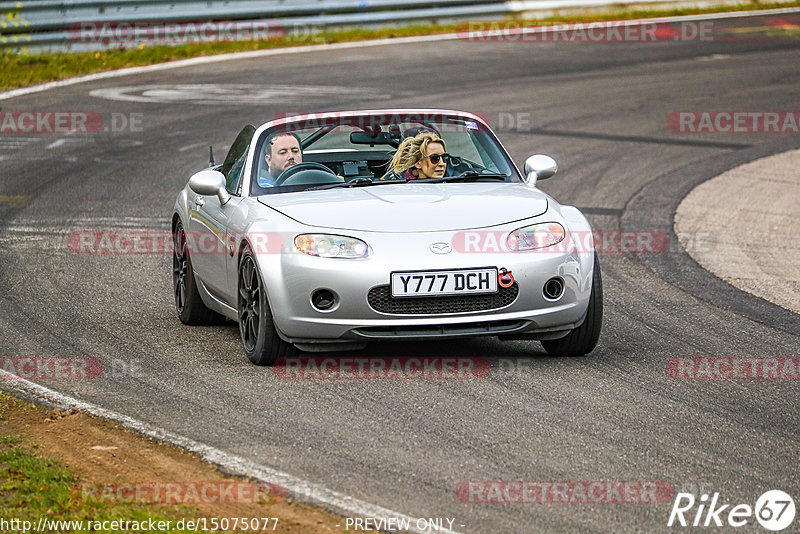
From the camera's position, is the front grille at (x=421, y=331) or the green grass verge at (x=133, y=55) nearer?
the front grille at (x=421, y=331)

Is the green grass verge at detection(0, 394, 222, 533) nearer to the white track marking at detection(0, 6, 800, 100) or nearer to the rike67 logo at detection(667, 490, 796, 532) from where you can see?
the rike67 logo at detection(667, 490, 796, 532)

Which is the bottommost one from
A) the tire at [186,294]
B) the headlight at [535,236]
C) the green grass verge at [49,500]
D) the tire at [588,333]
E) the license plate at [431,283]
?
the tire at [186,294]

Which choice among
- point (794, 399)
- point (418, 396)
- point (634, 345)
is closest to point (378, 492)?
point (418, 396)

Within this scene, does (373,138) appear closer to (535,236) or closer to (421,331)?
(535,236)

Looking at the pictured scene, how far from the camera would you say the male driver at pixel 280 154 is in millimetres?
8133

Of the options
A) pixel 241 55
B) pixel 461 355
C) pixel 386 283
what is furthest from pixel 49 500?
pixel 241 55

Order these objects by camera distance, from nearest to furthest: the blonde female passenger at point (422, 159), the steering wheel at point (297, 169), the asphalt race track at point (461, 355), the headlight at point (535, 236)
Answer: the asphalt race track at point (461, 355) → the headlight at point (535, 236) → the steering wheel at point (297, 169) → the blonde female passenger at point (422, 159)

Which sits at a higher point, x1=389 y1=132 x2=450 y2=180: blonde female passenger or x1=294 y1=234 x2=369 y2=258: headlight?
x1=389 y1=132 x2=450 y2=180: blonde female passenger

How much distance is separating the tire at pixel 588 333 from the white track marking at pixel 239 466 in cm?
240

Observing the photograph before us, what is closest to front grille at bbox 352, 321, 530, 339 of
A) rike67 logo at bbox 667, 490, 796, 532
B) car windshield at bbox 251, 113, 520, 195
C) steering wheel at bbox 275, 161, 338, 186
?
car windshield at bbox 251, 113, 520, 195

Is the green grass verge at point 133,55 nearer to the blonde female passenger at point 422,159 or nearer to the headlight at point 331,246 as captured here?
the blonde female passenger at point 422,159

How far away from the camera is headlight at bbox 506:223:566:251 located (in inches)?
280

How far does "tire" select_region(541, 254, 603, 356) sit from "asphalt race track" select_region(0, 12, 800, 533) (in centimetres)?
8

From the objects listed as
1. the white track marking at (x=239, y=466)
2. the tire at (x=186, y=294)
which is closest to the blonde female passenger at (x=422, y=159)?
the tire at (x=186, y=294)
